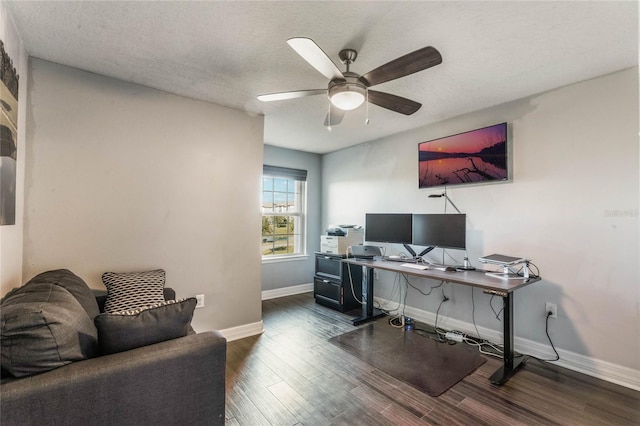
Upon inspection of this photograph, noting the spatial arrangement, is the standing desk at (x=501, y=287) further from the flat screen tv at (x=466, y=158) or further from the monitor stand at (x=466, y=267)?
the flat screen tv at (x=466, y=158)

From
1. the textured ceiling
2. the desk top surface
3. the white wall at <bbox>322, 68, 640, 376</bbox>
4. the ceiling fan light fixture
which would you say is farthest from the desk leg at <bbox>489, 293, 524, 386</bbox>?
the ceiling fan light fixture

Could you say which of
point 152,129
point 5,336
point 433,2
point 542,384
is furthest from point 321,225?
point 5,336

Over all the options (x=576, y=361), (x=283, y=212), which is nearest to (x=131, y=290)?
(x=283, y=212)

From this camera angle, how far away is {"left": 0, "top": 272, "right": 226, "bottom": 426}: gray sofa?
3.04 feet

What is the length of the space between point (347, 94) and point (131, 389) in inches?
72.9

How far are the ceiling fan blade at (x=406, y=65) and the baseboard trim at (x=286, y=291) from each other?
3417mm

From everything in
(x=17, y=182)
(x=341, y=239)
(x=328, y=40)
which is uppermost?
(x=328, y=40)

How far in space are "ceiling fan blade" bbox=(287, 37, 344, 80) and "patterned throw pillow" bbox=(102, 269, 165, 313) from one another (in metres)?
1.93

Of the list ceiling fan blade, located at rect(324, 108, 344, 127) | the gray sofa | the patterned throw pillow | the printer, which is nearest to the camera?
the gray sofa

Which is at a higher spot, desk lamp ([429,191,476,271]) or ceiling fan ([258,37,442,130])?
ceiling fan ([258,37,442,130])

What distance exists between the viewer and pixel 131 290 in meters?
2.09

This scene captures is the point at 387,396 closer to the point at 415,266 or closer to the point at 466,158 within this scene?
the point at 415,266

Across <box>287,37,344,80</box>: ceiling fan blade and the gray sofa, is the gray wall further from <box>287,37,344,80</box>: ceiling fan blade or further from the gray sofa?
the gray sofa

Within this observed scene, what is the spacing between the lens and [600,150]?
2.29 m
